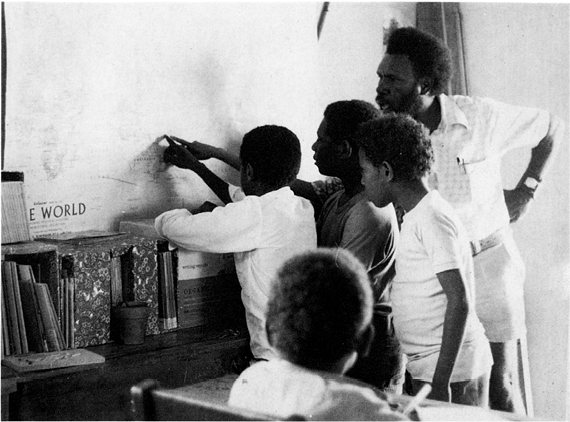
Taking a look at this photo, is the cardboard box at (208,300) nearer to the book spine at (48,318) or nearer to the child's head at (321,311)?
the child's head at (321,311)

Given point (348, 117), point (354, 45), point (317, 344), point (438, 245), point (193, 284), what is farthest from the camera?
point (354, 45)

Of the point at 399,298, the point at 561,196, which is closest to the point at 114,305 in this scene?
the point at 399,298

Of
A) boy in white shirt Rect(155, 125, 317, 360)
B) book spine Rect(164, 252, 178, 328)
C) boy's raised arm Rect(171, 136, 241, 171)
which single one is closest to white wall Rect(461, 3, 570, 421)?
boy in white shirt Rect(155, 125, 317, 360)

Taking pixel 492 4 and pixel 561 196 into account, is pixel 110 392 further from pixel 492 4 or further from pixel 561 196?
pixel 492 4

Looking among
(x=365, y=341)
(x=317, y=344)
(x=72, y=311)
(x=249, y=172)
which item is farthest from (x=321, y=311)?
(x=72, y=311)

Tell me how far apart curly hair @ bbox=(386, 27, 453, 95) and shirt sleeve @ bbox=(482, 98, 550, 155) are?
0.52ft

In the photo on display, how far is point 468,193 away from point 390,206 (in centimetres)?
28

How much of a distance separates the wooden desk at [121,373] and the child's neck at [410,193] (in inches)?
24.2

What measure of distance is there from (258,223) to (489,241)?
0.74 meters

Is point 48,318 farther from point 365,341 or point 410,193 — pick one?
point 410,193

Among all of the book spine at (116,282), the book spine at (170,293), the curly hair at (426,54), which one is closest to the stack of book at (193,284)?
the book spine at (170,293)

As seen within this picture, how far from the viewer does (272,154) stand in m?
2.13

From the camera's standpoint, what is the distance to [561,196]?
223cm

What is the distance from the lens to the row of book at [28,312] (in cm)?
179
